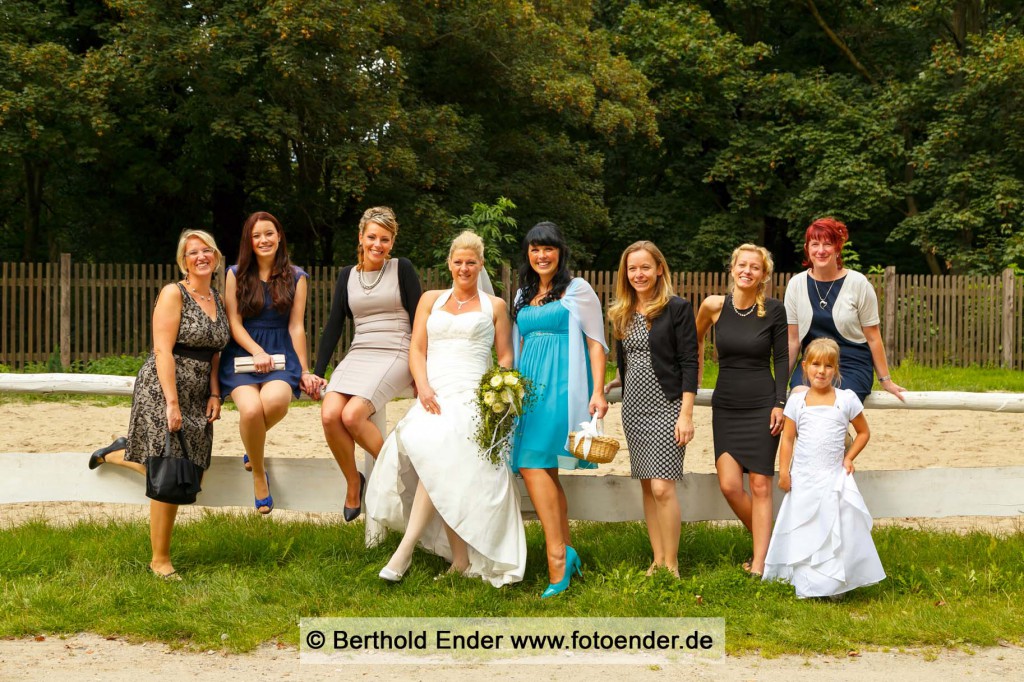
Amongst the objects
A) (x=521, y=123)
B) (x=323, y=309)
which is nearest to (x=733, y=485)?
(x=323, y=309)

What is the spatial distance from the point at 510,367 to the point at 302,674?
1.88m

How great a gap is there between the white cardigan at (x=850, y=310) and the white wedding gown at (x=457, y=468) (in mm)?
1626

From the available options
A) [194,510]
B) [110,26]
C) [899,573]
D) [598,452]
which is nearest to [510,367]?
[598,452]

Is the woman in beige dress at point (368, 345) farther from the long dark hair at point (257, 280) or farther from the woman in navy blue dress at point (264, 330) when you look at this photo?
the long dark hair at point (257, 280)

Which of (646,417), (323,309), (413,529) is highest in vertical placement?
(323,309)

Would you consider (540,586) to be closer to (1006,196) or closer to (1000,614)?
(1000,614)

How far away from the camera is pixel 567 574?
484cm

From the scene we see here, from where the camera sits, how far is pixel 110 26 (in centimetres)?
1633

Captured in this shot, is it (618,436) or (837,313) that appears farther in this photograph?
(618,436)

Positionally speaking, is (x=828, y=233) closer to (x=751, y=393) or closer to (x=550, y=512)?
(x=751, y=393)

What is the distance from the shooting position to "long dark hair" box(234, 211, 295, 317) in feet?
16.9

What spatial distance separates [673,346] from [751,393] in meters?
0.45

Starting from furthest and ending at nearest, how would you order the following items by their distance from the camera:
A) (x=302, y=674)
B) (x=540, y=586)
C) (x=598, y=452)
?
(x=540, y=586) → (x=598, y=452) → (x=302, y=674)

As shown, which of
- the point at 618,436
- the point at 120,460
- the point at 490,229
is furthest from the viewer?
the point at 490,229
